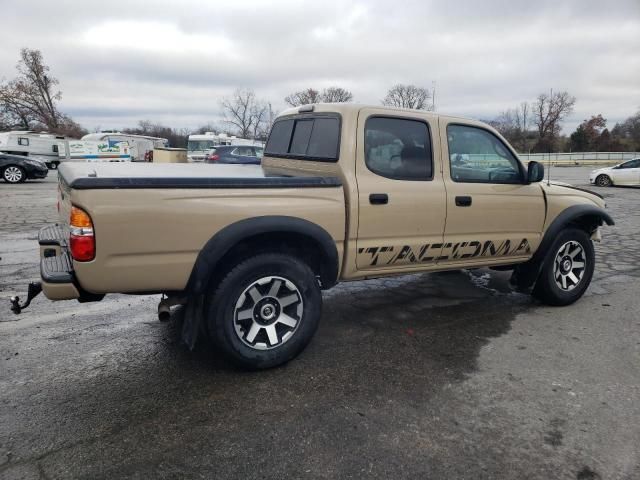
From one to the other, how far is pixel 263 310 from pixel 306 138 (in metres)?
1.69

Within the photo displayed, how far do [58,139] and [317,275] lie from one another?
32.2 meters

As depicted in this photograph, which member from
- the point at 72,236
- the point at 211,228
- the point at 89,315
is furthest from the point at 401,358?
the point at 89,315

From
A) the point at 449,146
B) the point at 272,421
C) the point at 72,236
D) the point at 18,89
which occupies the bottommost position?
the point at 272,421

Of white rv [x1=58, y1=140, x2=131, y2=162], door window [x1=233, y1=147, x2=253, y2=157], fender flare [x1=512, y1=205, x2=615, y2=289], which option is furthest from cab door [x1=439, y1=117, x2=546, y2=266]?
white rv [x1=58, y1=140, x2=131, y2=162]

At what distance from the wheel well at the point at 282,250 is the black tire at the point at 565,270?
2.50m

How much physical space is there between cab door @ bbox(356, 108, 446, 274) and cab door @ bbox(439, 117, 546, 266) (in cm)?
15

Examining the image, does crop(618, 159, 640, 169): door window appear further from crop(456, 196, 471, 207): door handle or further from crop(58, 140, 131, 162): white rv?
crop(58, 140, 131, 162): white rv

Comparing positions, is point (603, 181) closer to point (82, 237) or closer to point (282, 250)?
point (282, 250)

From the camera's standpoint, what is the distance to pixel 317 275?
3838mm

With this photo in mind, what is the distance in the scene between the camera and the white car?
2092 cm

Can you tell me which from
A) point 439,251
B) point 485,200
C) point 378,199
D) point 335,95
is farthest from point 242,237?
point 335,95

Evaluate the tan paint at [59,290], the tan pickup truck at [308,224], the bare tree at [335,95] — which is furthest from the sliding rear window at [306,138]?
the bare tree at [335,95]

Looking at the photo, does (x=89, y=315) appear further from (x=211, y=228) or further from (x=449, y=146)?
(x=449, y=146)

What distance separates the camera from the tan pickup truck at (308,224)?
2.94m
